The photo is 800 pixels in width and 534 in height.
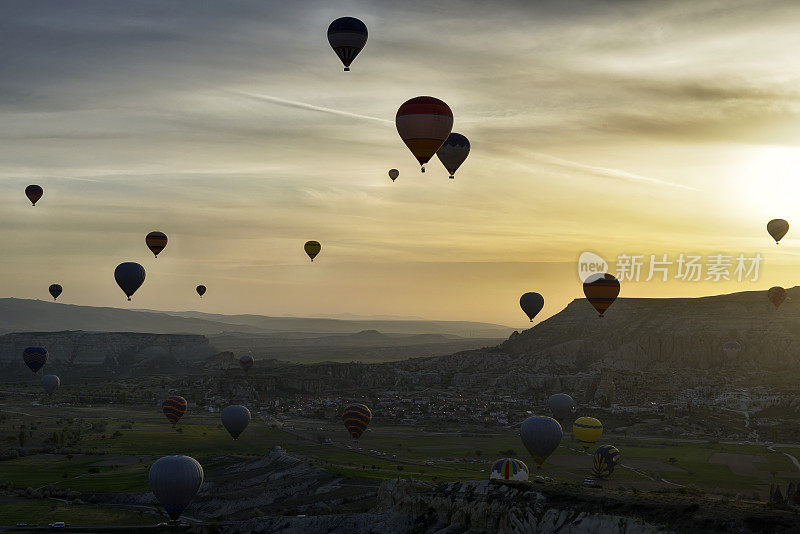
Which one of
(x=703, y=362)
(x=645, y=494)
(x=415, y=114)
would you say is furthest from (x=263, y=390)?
(x=645, y=494)

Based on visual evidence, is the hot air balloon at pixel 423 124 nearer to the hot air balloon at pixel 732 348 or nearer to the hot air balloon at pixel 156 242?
the hot air balloon at pixel 156 242

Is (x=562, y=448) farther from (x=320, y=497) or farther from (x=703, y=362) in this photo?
(x=703, y=362)

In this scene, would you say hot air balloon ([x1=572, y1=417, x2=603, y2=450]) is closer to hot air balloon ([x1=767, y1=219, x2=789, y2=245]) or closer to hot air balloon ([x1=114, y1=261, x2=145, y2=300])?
hot air balloon ([x1=767, y1=219, x2=789, y2=245])

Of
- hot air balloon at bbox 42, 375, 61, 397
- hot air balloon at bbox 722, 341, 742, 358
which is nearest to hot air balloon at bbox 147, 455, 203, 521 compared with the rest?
hot air balloon at bbox 42, 375, 61, 397

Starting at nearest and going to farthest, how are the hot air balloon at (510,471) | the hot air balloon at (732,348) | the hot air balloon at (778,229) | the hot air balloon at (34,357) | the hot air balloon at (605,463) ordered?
the hot air balloon at (510,471) < the hot air balloon at (605,463) < the hot air balloon at (778,229) < the hot air balloon at (34,357) < the hot air balloon at (732,348)

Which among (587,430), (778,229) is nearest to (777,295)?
(778,229)

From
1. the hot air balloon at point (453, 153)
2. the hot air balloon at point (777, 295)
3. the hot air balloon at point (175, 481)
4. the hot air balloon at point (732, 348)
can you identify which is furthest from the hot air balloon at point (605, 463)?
the hot air balloon at point (732, 348)

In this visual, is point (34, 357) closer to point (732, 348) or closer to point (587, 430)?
point (587, 430)
